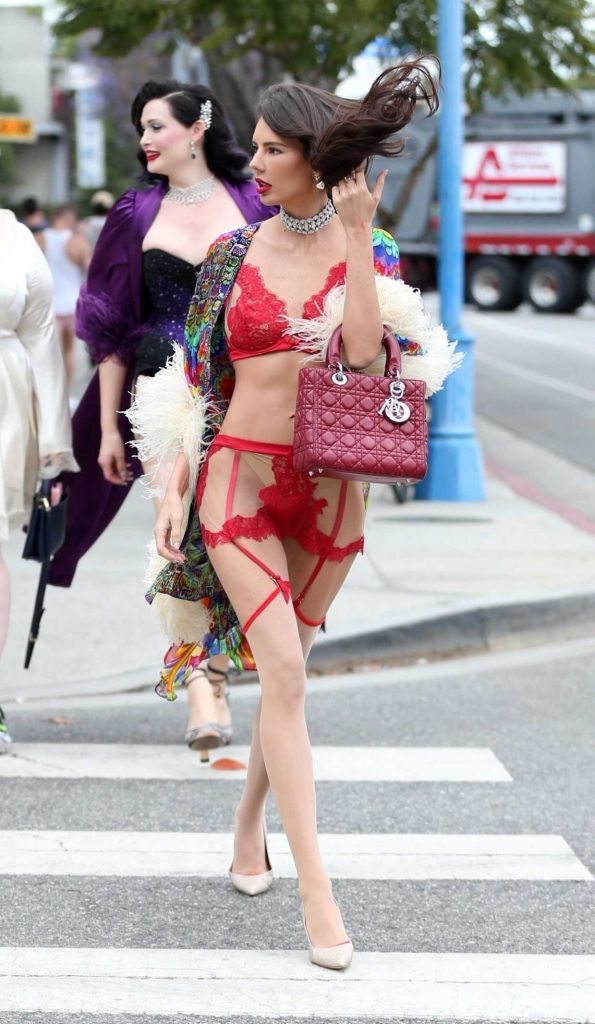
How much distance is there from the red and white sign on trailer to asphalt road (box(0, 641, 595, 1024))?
30.5 meters

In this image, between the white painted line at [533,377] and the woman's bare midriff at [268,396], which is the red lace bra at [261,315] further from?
the white painted line at [533,377]

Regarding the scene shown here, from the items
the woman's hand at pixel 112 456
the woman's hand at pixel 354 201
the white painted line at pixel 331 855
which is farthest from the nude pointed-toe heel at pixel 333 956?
the woman's hand at pixel 112 456

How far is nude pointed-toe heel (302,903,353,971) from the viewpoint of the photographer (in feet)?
12.0

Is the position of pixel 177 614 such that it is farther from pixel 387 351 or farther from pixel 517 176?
pixel 517 176

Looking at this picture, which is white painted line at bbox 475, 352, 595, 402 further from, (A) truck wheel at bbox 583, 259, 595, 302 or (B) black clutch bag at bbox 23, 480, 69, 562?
(B) black clutch bag at bbox 23, 480, 69, 562

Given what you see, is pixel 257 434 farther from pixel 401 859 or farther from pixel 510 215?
pixel 510 215

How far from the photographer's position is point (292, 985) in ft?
11.7

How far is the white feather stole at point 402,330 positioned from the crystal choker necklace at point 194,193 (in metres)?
1.69

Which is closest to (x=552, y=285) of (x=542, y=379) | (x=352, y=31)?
(x=542, y=379)

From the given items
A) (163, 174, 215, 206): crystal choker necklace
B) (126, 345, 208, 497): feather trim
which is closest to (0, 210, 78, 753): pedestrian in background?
(163, 174, 215, 206): crystal choker necklace

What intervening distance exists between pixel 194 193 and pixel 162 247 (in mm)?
218

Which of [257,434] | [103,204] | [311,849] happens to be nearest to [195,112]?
[257,434]

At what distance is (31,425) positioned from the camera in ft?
18.0

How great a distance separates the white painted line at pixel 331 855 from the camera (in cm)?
438
